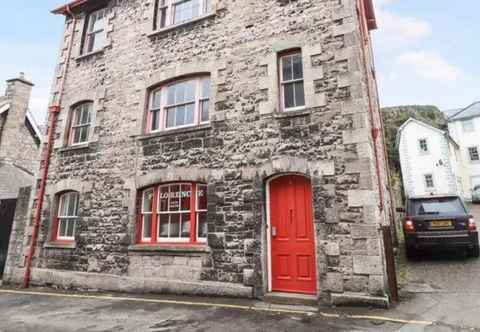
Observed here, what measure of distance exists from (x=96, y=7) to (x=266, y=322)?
38.6 ft

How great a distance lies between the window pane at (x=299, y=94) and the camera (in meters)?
7.14

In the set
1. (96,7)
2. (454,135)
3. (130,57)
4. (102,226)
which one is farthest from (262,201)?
(454,135)

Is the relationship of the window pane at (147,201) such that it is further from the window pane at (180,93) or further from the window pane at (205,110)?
the window pane at (180,93)

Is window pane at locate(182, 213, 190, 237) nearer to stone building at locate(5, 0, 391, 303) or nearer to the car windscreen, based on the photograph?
stone building at locate(5, 0, 391, 303)

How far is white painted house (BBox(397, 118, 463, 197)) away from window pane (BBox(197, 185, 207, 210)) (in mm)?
26195

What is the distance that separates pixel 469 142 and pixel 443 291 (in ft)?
113

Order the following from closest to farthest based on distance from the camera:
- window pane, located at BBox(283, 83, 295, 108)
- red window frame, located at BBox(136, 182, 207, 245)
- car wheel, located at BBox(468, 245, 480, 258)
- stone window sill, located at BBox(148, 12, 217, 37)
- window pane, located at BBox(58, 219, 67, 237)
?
window pane, located at BBox(283, 83, 295, 108)
red window frame, located at BBox(136, 182, 207, 245)
car wheel, located at BBox(468, 245, 480, 258)
stone window sill, located at BBox(148, 12, 217, 37)
window pane, located at BBox(58, 219, 67, 237)

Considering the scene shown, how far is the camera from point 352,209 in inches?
234

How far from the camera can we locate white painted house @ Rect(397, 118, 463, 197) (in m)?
28.0

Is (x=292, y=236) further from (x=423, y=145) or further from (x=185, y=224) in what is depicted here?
(x=423, y=145)

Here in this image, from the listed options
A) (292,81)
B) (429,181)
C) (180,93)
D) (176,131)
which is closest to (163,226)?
(176,131)

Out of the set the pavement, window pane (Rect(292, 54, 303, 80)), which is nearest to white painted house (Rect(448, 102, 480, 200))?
the pavement

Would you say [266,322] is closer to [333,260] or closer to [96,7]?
[333,260]

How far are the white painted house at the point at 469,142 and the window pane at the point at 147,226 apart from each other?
35311 mm
